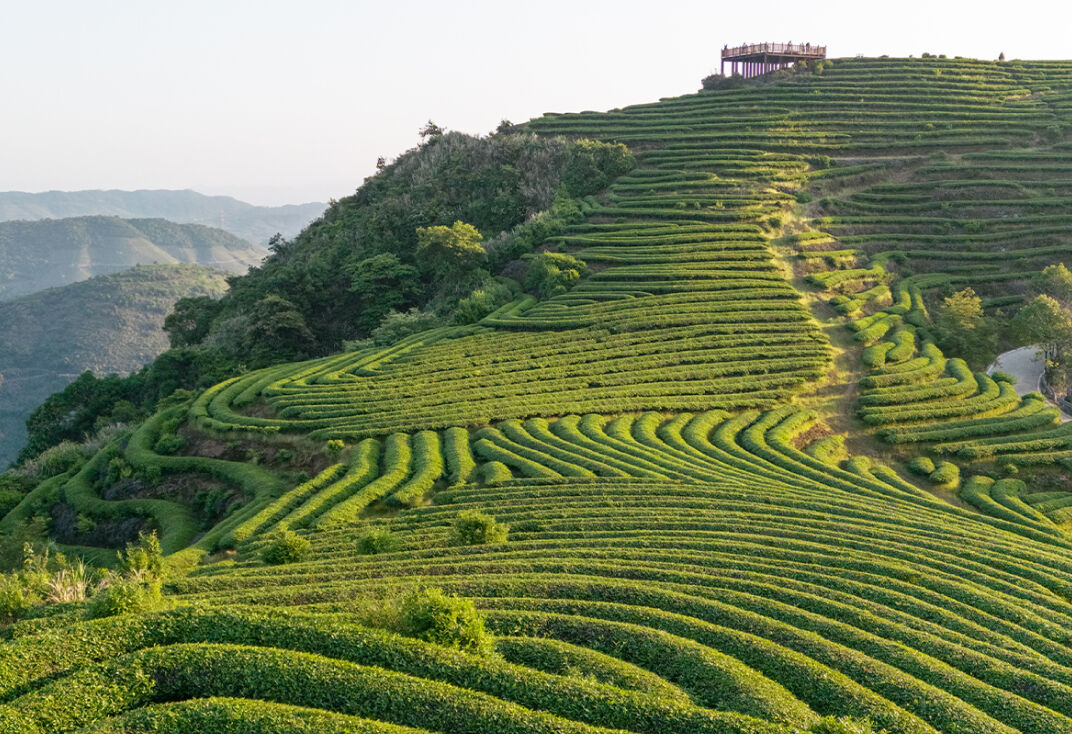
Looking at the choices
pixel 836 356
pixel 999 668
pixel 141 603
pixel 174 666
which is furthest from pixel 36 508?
pixel 836 356

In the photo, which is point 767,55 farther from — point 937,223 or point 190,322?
point 190,322

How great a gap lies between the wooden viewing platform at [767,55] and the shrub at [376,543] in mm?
95387

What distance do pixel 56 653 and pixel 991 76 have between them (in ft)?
380

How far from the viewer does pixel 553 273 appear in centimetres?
5934

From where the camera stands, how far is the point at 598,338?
167 ft

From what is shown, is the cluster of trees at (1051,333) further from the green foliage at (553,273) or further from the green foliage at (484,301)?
the green foliage at (484,301)

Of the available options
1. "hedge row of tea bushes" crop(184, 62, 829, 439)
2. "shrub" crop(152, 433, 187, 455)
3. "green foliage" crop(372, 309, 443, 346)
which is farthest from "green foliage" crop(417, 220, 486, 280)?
"shrub" crop(152, 433, 187, 455)

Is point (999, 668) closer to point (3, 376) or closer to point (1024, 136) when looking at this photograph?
point (1024, 136)

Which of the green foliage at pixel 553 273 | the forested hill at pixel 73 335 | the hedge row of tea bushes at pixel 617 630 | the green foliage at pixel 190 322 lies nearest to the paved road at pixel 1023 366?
the hedge row of tea bushes at pixel 617 630

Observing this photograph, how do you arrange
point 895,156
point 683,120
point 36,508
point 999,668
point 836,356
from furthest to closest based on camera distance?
point 683,120 < point 895,156 < point 836,356 < point 36,508 < point 999,668

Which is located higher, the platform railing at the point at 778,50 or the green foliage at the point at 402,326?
the platform railing at the point at 778,50

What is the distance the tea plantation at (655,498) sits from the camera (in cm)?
1405

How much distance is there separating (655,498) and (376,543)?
11017mm

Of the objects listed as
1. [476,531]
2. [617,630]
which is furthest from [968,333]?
[617,630]
